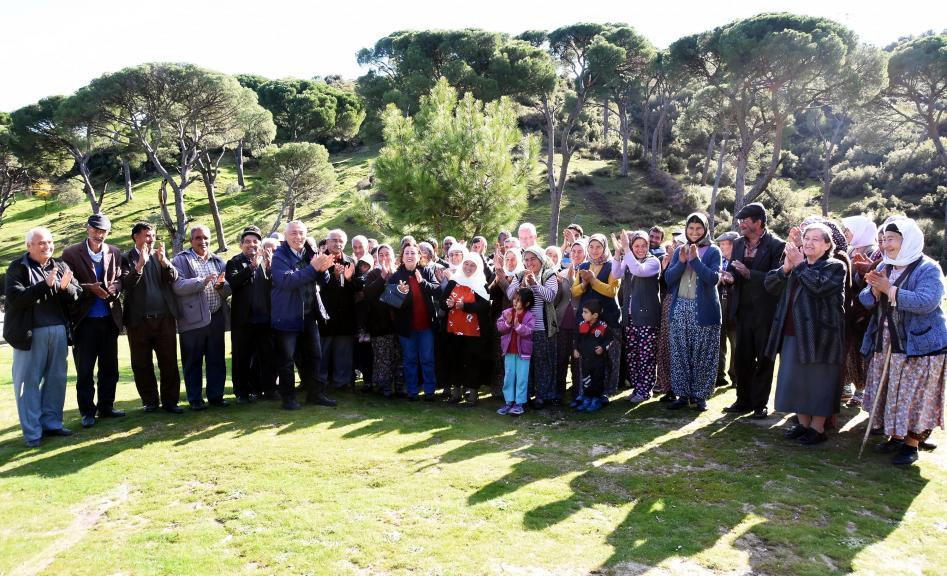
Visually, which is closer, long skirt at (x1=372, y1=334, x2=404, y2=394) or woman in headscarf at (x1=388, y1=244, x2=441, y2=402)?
woman in headscarf at (x1=388, y1=244, x2=441, y2=402)

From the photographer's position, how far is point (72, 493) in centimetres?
460

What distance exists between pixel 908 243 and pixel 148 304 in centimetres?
703

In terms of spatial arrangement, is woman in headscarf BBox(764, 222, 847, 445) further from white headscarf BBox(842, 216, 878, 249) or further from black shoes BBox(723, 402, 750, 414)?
white headscarf BBox(842, 216, 878, 249)

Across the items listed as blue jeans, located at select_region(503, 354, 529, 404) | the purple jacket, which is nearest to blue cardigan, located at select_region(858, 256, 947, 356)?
the purple jacket

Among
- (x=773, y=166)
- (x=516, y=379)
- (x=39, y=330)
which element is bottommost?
(x=516, y=379)

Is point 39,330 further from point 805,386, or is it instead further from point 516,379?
point 805,386

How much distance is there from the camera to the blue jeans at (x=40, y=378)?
5.55 m

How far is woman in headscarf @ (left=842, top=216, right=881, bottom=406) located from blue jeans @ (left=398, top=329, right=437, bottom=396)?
439 centimetres

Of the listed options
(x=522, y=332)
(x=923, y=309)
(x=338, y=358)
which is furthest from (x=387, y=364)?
(x=923, y=309)

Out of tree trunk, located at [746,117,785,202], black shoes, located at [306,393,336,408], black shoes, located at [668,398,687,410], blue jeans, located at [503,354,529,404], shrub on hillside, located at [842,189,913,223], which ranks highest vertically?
tree trunk, located at [746,117,785,202]

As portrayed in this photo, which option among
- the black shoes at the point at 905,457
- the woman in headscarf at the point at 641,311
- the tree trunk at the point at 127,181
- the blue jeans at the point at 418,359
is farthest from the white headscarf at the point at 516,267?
the tree trunk at the point at 127,181

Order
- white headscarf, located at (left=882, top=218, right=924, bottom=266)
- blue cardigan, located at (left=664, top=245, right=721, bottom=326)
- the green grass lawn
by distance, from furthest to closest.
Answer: blue cardigan, located at (left=664, top=245, right=721, bottom=326) → white headscarf, located at (left=882, top=218, right=924, bottom=266) → the green grass lawn

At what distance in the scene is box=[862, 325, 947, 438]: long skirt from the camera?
479 centimetres

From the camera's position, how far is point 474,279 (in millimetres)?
6852
